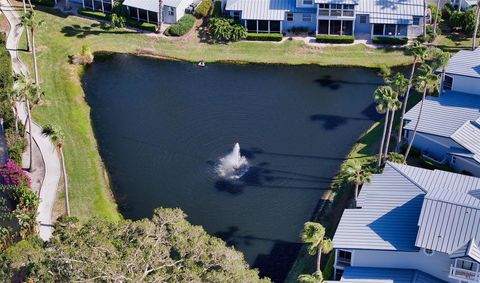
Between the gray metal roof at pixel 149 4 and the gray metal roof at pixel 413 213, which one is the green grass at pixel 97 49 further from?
the gray metal roof at pixel 413 213

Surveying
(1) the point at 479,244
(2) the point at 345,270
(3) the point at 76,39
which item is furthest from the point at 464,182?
(3) the point at 76,39

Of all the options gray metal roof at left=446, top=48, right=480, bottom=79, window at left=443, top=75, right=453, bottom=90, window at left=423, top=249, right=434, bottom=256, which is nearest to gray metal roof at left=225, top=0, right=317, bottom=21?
gray metal roof at left=446, top=48, right=480, bottom=79

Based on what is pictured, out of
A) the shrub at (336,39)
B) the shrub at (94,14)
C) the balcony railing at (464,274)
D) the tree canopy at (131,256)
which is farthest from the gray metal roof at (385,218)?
the shrub at (94,14)

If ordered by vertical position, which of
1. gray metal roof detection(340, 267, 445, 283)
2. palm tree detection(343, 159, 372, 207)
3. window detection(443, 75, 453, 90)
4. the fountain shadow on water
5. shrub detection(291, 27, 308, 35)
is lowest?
the fountain shadow on water

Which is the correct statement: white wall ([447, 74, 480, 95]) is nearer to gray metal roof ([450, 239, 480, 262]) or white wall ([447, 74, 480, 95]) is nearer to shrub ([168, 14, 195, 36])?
gray metal roof ([450, 239, 480, 262])

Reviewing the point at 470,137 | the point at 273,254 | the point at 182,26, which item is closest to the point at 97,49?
the point at 182,26

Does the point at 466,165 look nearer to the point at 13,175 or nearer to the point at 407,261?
the point at 407,261

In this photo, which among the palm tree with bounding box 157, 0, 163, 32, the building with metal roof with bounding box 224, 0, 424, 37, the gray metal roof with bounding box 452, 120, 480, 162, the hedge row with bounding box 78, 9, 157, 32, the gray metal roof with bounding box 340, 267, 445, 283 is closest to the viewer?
the gray metal roof with bounding box 340, 267, 445, 283

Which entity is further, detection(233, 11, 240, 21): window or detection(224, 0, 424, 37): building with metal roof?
detection(233, 11, 240, 21): window
